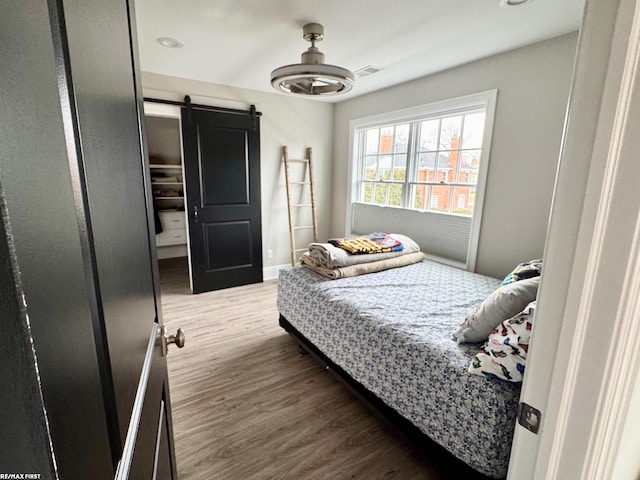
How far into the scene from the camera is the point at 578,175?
20.1 inches

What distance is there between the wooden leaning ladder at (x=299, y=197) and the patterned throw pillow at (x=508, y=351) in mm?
3175

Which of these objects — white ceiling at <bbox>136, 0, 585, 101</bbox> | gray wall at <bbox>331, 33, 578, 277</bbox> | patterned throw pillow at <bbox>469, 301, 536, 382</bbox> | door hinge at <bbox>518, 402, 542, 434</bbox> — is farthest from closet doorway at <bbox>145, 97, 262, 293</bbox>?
door hinge at <bbox>518, 402, 542, 434</bbox>

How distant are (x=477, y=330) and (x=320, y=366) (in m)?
1.30

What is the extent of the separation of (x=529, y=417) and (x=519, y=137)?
2.55 m

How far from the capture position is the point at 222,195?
3.71 m

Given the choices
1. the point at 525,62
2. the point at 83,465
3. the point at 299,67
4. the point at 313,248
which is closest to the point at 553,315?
the point at 83,465

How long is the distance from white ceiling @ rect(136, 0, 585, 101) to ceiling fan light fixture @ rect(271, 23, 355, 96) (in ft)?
0.31

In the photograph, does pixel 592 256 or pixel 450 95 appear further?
pixel 450 95

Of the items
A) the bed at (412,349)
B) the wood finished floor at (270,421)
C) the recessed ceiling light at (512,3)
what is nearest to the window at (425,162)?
the bed at (412,349)

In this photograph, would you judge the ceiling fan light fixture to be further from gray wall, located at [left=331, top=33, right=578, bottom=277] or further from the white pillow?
the white pillow

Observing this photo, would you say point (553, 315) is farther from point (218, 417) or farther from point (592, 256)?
point (218, 417)

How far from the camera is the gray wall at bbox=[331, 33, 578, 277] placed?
2303mm

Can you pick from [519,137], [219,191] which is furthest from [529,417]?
[219,191]

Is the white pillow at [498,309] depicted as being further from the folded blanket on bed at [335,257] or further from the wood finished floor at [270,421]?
the folded blanket on bed at [335,257]
